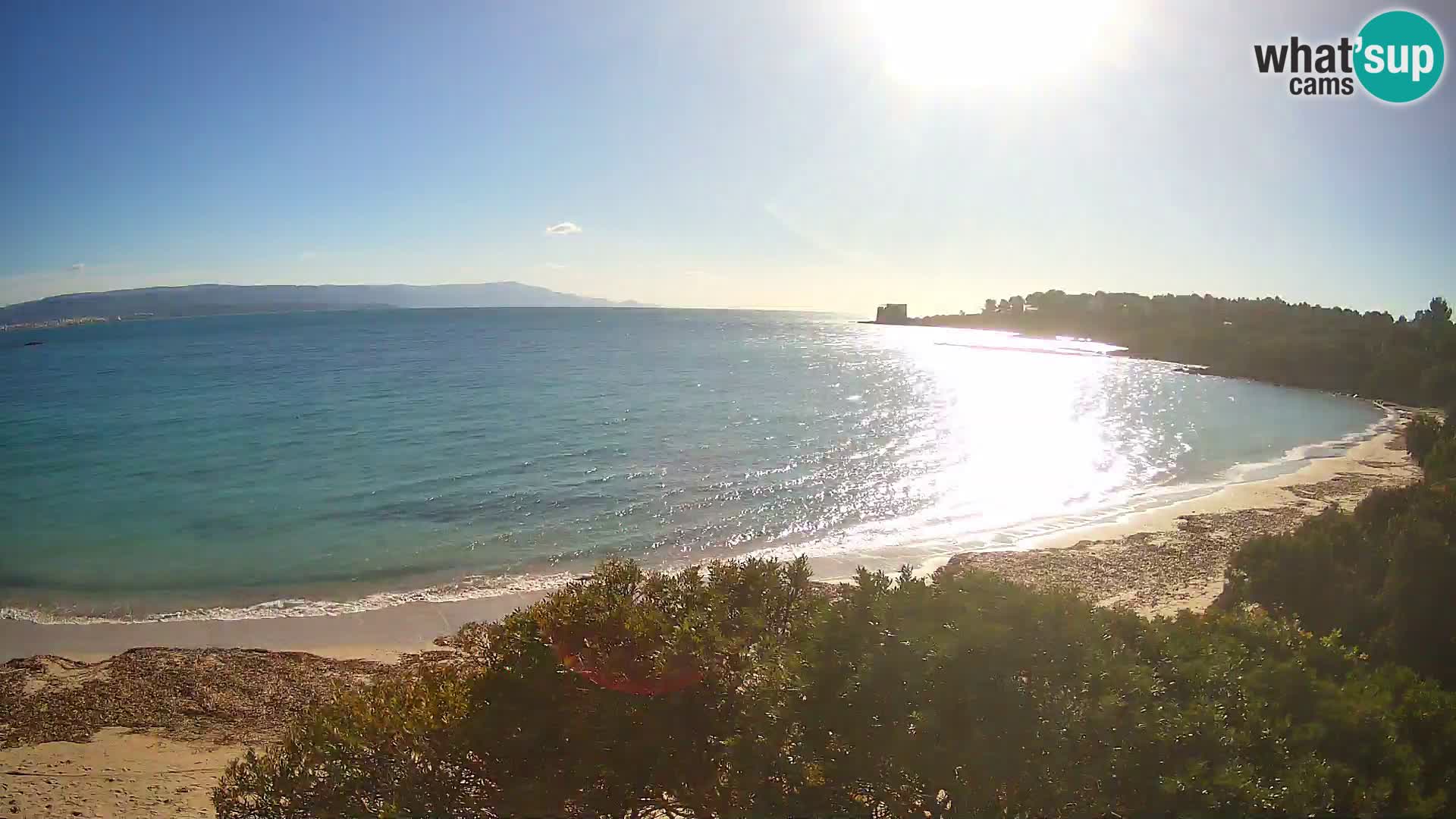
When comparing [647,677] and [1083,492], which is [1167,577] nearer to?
[1083,492]

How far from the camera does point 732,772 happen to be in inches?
232

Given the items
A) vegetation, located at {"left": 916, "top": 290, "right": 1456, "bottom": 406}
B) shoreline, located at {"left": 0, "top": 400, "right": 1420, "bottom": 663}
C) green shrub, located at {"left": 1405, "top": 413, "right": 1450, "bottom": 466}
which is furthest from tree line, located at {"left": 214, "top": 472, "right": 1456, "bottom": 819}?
vegetation, located at {"left": 916, "top": 290, "right": 1456, "bottom": 406}

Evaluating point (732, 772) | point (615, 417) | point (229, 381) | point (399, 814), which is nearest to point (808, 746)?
point (732, 772)

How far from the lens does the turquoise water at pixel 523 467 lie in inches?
767

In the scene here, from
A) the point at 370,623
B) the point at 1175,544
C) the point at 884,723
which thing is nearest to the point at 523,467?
the point at 370,623

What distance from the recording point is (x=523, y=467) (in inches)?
1169

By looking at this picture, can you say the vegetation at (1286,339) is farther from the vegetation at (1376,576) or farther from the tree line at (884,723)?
the tree line at (884,723)

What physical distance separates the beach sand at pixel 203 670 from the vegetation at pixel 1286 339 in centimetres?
5079

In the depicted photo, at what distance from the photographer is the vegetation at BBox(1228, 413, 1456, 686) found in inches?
385

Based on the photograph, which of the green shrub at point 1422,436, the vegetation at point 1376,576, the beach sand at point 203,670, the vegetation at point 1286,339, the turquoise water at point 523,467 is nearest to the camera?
the vegetation at point 1376,576

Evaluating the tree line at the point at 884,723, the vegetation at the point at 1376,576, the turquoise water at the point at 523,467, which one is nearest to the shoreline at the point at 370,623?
the turquoise water at the point at 523,467

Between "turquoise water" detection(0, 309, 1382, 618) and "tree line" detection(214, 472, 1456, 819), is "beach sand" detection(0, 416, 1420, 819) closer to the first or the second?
"turquoise water" detection(0, 309, 1382, 618)

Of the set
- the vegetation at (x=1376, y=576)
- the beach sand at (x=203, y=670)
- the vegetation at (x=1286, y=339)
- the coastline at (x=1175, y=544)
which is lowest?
the beach sand at (x=203, y=670)

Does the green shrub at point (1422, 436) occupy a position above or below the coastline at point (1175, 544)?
above
